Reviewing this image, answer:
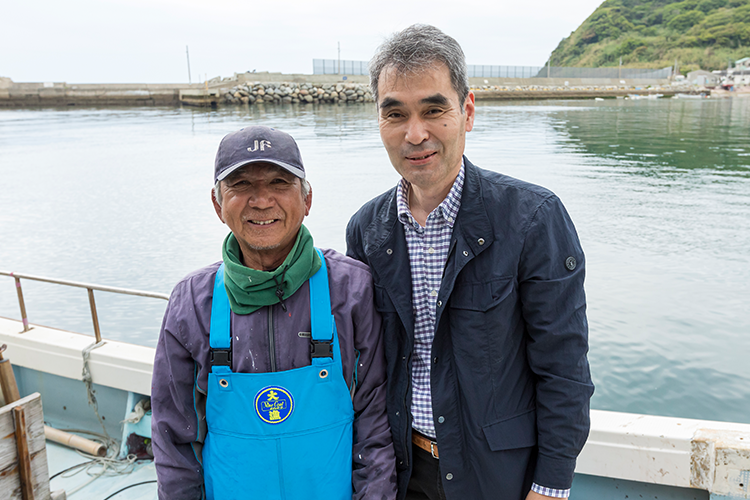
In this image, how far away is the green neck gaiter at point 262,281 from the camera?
155 cm

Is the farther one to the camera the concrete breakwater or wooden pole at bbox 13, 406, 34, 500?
the concrete breakwater

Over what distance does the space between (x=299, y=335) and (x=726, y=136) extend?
25.8 metres

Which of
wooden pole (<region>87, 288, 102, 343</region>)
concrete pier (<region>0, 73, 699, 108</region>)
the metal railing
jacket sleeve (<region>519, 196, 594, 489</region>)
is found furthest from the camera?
concrete pier (<region>0, 73, 699, 108</region>)

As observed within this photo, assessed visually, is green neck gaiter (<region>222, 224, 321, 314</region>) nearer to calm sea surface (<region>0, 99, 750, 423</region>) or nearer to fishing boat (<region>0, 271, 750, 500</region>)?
fishing boat (<region>0, 271, 750, 500</region>)

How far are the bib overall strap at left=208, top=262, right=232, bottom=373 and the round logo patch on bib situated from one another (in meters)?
0.13

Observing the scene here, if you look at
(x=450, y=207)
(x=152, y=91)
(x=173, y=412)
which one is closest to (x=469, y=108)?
(x=450, y=207)

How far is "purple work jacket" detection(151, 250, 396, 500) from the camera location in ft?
5.16

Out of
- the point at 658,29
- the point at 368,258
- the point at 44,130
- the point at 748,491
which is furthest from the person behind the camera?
the point at 658,29

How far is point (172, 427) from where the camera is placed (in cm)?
160

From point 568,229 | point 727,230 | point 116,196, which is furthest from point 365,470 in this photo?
point 116,196

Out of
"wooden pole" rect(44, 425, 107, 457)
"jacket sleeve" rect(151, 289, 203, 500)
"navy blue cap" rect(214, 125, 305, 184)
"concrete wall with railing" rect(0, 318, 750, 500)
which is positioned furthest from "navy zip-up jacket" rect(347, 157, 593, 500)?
"wooden pole" rect(44, 425, 107, 457)

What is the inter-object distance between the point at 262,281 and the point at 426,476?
792 millimetres

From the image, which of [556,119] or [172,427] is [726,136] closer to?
[556,119]

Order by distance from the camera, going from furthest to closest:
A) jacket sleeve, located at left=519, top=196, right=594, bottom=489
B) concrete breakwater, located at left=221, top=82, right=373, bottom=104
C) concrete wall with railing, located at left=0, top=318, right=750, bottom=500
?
concrete breakwater, located at left=221, top=82, right=373, bottom=104
concrete wall with railing, located at left=0, top=318, right=750, bottom=500
jacket sleeve, located at left=519, top=196, right=594, bottom=489
